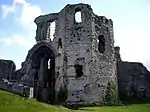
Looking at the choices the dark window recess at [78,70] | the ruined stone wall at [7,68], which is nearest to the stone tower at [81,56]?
the dark window recess at [78,70]

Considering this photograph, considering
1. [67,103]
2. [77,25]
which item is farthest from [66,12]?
[67,103]

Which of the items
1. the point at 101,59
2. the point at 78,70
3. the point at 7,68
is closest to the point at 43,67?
the point at 7,68

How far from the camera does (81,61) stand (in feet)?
91.5

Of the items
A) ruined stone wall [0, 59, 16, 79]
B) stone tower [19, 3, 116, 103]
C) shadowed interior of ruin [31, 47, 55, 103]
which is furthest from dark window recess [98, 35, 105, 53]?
ruined stone wall [0, 59, 16, 79]

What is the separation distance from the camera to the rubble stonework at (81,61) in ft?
89.1

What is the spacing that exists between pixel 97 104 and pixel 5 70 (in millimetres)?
14912

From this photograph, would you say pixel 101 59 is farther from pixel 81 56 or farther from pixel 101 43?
pixel 101 43

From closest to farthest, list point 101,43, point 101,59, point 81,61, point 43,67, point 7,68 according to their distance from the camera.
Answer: point 81,61, point 101,59, point 101,43, point 43,67, point 7,68

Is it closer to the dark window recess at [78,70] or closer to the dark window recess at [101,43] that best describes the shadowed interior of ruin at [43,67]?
the dark window recess at [78,70]

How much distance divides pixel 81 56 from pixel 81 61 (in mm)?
488

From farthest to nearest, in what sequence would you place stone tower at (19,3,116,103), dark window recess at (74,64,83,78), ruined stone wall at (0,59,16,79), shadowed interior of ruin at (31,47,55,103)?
ruined stone wall at (0,59,16,79), shadowed interior of ruin at (31,47,55,103), dark window recess at (74,64,83,78), stone tower at (19,3,116,103)

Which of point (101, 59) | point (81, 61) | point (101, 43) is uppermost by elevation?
point (101, 43)

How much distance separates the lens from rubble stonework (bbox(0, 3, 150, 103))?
27153 millimetres

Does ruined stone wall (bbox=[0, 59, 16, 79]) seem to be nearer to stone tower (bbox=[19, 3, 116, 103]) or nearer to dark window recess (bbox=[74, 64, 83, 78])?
stone tower (bbox=[19, 3, 116, 103])
